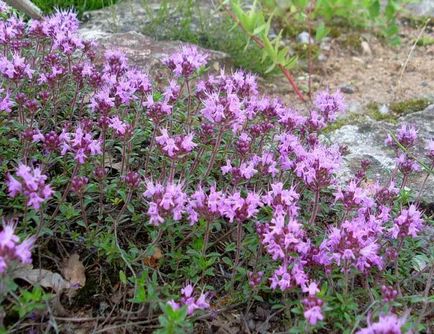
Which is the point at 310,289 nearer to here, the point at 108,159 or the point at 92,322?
the point at 92,322

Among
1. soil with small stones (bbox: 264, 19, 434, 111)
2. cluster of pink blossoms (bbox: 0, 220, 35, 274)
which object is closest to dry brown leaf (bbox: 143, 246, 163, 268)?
cluster of pink blossoms (bbox: 0, 220, 35, 274)

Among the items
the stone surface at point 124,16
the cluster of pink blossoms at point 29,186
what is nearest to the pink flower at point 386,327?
the cluster of pink blossoms at point 29,186

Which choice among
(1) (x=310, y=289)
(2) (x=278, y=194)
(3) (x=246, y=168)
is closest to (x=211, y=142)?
(3) (x=246, y=168)

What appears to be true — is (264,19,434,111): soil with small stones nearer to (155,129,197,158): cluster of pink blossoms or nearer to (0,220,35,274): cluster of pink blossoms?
(155,129,197,158): cluster of pink blossoms

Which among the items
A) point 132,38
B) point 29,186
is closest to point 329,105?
point 29,186

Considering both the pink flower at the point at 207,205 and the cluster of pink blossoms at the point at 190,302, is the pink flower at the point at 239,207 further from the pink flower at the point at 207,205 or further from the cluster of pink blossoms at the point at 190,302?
the cluster of pink blossoms at the point at 190,302

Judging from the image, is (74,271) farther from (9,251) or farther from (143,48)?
(143,48)
